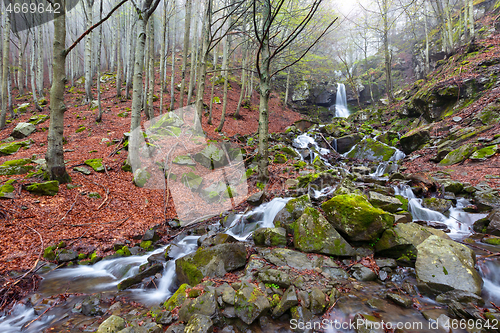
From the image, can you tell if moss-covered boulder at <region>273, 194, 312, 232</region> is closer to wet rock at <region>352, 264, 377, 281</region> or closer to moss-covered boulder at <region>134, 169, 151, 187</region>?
wet rock at <region>352, 264, 377, 281</region>

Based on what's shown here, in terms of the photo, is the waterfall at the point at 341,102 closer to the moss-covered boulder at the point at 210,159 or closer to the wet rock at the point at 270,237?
the moss-covered boulder at the point at 210,159

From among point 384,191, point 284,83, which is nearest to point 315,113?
point 284,83

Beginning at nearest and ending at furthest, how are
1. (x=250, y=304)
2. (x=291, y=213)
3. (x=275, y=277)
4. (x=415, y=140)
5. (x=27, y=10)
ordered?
(x=250, y=304)
(x=275, y=277)
(x=291, y=213)
(x=415, y=140)
(x=27, y=10)

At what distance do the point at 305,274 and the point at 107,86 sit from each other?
25618mm

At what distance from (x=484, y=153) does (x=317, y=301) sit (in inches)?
357

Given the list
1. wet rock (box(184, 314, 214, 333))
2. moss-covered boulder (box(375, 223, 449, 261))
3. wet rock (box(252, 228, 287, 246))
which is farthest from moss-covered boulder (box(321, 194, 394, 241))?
wet rock (box(184, 314, 214, 333))

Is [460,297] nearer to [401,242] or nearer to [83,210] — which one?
[401,242]

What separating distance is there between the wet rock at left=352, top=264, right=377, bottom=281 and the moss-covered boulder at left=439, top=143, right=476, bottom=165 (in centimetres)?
749

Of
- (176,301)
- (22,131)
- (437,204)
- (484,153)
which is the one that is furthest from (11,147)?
(484,153)

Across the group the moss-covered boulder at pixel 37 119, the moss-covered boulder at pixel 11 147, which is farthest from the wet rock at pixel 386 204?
the moss-covered boulder at pixel 37 119

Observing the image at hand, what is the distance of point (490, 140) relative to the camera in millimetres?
7855

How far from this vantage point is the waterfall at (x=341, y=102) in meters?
25.1

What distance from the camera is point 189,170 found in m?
8.70

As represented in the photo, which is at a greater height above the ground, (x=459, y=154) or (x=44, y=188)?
(x=459, y=154)
